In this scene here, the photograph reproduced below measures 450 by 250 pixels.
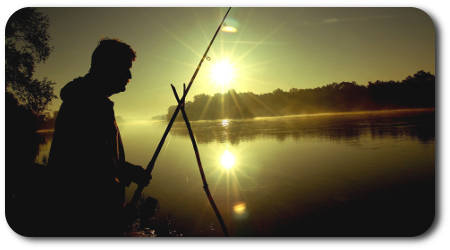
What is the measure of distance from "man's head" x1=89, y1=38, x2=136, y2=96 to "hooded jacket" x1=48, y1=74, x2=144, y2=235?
15 centimetres

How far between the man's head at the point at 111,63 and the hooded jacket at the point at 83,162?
0.15 meters

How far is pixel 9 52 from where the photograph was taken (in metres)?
13.8

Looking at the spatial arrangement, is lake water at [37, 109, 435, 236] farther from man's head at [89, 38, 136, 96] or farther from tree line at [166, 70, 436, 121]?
tree line at [166, 70, 436, 121]

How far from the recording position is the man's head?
83.8 inches

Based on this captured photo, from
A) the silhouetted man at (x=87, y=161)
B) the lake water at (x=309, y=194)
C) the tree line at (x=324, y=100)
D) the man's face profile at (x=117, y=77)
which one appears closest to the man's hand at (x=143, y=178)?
the silhouetted man at (x=87, y=161)

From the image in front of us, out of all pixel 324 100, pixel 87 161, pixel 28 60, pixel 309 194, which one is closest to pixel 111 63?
pixel 87 161

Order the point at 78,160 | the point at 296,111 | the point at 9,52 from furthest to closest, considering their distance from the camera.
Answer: the point at 296,111 < the point at 9,52 < the point at 78,160

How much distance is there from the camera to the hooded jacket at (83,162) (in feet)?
5.94

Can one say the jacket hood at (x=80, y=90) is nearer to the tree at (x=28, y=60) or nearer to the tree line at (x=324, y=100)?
the tree at (x=28, y=60)

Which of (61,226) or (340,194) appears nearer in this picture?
(61,226)

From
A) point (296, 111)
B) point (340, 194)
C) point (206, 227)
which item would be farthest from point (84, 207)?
point (296, 111)

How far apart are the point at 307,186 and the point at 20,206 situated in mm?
10186
